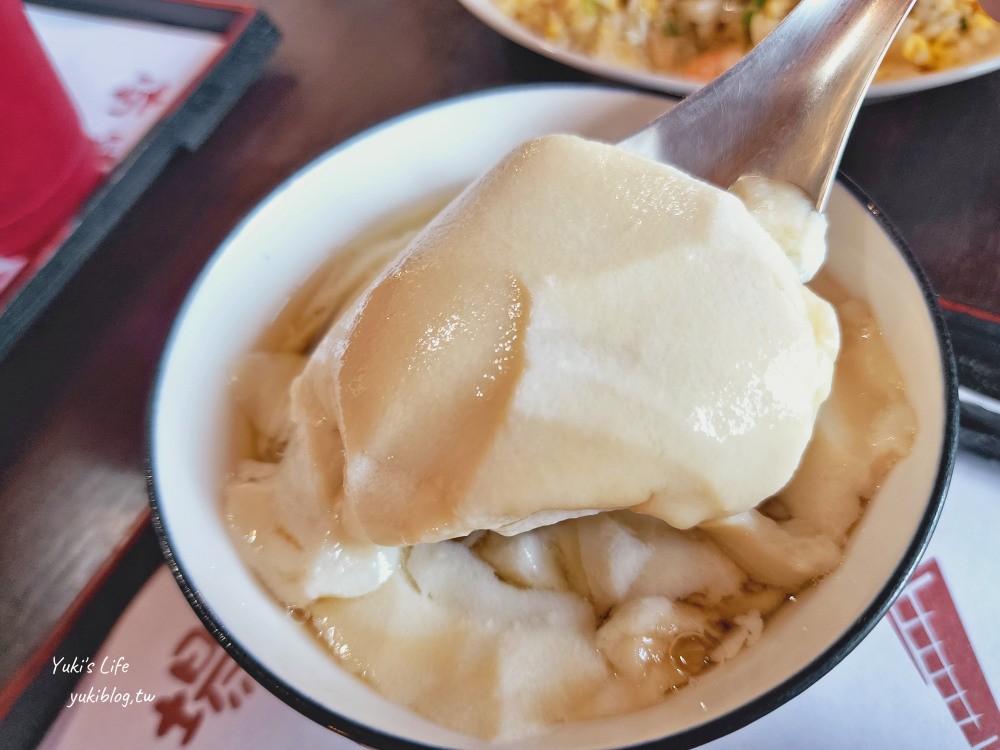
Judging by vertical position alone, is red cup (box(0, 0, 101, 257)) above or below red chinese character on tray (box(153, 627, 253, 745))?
above

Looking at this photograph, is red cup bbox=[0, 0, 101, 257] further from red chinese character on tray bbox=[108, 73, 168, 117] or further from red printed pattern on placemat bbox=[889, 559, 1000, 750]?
red printed pattern on placemat bbox=[889, 559, 1000, 750]

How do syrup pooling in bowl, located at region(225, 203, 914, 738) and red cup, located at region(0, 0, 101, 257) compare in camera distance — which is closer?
syrup pooling in bowl, located at region(225, 203, 914, 738)

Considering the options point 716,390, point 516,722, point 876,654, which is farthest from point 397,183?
point 876,654

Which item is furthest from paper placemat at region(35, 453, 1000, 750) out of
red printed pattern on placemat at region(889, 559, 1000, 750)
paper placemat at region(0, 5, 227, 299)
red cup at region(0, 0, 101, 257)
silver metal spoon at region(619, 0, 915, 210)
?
paper placemat at region(0, 5, 227, 299)

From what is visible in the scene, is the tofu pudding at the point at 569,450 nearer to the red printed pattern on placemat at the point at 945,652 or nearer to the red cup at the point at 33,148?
the red printed pattern on placemat at the point at 945,652

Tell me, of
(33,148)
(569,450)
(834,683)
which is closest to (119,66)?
(33,148)

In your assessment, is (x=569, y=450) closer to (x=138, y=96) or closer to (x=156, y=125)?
(x=156, y=125)
